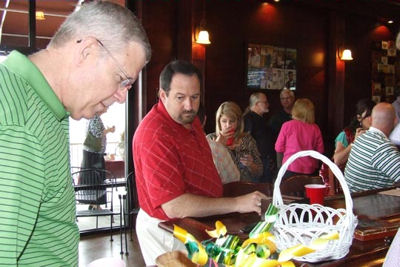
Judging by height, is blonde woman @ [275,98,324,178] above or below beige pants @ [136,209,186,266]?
above

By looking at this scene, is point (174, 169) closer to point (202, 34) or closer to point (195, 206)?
point (195, 206)

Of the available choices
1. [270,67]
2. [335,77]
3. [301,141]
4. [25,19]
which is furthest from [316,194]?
[335,77]

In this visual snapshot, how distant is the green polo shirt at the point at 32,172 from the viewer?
2.32 ft

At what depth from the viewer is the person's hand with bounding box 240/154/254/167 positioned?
3650mm

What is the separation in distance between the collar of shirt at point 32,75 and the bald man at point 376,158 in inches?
94.8

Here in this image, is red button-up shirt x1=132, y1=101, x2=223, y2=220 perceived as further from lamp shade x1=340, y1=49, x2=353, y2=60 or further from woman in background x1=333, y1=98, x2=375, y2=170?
lamp shade x1=340, y1=49, x2=353, y2=60

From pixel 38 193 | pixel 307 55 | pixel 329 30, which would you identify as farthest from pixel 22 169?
pixel 329 30

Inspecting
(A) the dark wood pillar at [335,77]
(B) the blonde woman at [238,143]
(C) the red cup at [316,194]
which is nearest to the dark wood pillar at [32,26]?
(B) the blonde woman at [238,143]

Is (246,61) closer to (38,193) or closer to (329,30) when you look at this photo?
(329,30)

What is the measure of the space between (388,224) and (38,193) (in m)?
1.32

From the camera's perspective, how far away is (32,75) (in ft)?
2.76

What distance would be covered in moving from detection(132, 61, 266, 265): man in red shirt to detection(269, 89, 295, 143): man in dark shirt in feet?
12.2

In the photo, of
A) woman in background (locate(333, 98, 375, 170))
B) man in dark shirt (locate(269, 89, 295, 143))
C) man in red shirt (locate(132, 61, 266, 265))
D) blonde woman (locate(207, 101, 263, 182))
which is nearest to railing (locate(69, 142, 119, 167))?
blonde woman (locate(207, 101, 263, 182))

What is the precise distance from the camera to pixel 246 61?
5.78m
